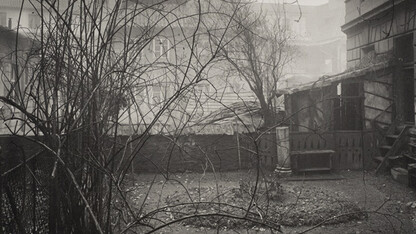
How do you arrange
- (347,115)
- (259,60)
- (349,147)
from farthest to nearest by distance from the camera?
(259,60) < (347,115) < (349,147)

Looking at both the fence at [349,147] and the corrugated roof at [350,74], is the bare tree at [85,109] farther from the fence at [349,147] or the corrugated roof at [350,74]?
the corrugated roof at [350,74]

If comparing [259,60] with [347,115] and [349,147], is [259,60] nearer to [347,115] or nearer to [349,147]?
[347,115]

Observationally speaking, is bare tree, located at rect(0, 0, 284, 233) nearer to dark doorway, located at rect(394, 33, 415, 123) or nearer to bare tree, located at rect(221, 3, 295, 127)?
bare tree, located at rect(221, 3, 295, 127)

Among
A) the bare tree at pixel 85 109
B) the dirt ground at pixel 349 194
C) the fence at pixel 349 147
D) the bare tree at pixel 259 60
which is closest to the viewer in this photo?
the bare tree at pixel 85 109

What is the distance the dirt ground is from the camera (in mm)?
5461

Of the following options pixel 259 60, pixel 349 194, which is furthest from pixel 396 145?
pixel 259 60

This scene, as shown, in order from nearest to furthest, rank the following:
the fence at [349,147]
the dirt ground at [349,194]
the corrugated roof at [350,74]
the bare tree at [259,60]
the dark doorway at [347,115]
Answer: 1. the dirt ground at [349,194]
2. the fence at [349,147]
3. the corrugated roof at [350,74]
4. the dark doorway at [347,115]
5. the bare tree at [259,60]

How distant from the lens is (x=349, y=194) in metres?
7.56

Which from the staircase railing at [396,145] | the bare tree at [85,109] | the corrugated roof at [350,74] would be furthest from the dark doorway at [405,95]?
the bare tree at [85,109]

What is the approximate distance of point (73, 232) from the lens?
2.14 metres

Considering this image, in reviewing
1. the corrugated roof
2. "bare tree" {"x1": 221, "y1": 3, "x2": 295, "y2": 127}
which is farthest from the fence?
"bare tree" {"x1": 221, "y1": 3, "x2": 295, "y2": 127}

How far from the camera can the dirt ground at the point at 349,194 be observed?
5.46 m

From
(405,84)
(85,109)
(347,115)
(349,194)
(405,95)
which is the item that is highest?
(405,84)

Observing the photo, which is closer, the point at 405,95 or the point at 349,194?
the point at 349,194
